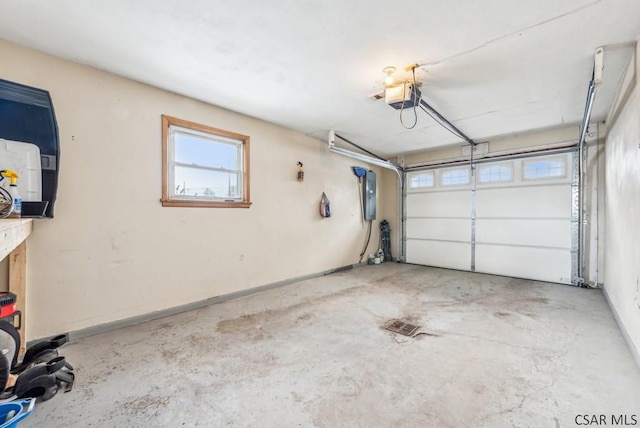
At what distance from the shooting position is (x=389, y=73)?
2764 millimetres

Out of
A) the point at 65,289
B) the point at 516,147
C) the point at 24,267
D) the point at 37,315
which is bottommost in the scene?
the point at 37,315

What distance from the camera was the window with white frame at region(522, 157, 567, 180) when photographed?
4.62m

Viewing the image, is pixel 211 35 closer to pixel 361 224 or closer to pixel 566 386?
pixel 566 386

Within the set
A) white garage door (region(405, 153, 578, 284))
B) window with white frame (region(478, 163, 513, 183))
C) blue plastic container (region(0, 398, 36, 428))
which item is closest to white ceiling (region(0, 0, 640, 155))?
white garage door (region(405, 153, 578, 284))

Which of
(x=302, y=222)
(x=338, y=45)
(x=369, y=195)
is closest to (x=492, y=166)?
(x=369, y=195)

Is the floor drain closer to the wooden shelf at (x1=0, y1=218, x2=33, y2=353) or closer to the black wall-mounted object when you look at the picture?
the wooden shelf at (x1=0, y1=218, x2=33, y2=353)

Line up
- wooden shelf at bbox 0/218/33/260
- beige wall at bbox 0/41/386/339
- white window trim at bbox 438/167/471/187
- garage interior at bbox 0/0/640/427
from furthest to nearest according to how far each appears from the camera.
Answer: white window trim at bbox 438/167/471/187, beige wall at bbox 0/41/386/339, garage interior at bbox 0/0/640/427, wooden shelf at bbox 0/218/33/260

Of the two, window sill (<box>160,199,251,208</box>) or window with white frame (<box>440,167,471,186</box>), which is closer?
window sill (<box>160,199,251,208</box>)

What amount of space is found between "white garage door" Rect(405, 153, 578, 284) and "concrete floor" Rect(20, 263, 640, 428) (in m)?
1.46

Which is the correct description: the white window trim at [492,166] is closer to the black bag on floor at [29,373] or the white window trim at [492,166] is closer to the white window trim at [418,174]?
the white window trim at [418,174]

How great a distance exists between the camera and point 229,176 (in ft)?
12.7

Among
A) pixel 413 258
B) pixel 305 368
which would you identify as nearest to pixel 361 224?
pixel 413 258

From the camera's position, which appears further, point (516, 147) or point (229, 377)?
point (516, 147)

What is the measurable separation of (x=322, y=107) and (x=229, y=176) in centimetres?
162
